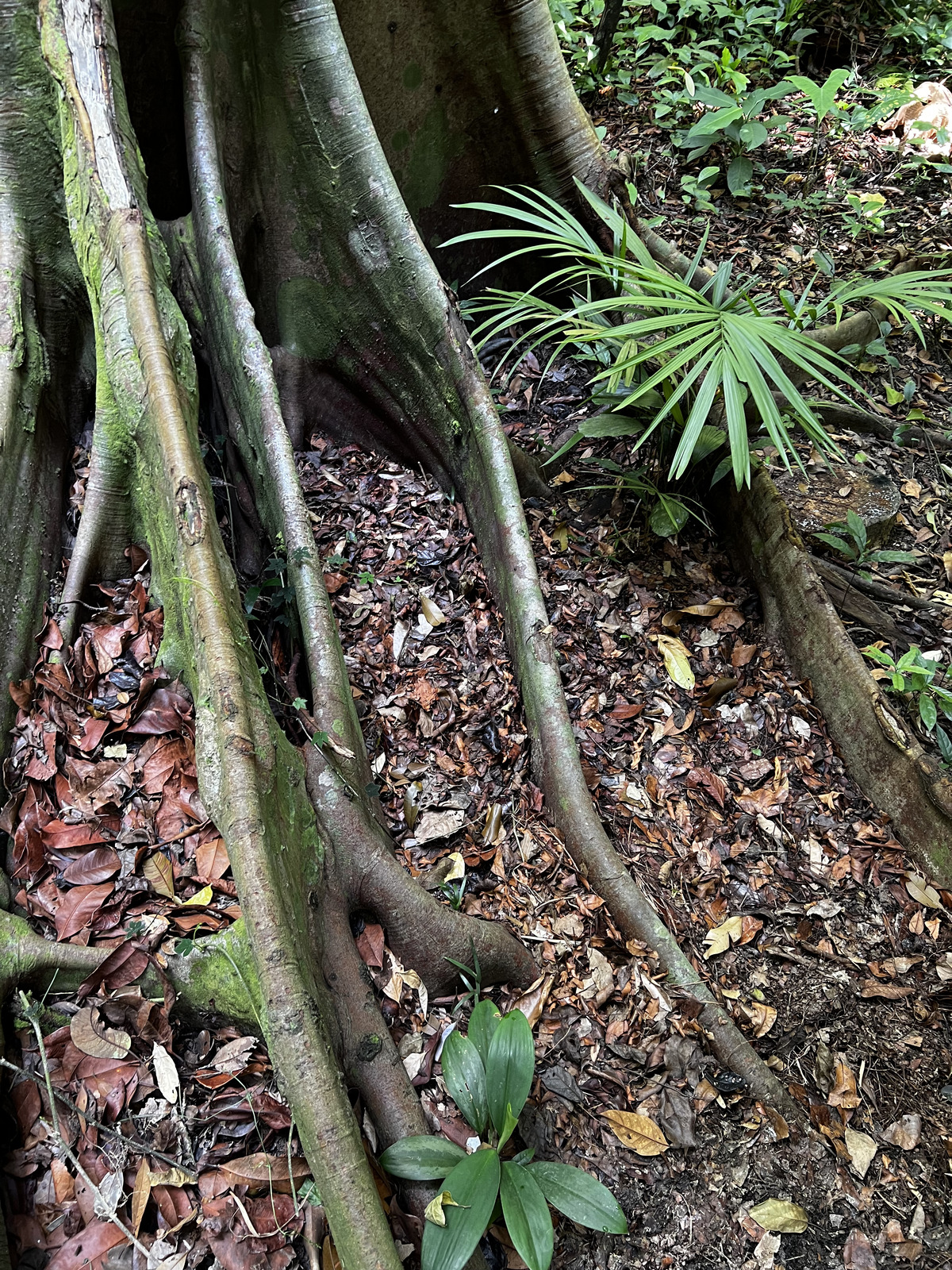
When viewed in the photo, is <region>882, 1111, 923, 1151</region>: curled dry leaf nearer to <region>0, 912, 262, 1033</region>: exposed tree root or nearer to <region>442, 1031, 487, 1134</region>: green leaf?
<region>442, 1031, 487, 1134</region>: green leaf

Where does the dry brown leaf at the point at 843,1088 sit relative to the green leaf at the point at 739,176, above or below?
below

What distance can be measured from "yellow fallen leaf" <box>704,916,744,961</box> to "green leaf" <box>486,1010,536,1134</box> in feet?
3.11

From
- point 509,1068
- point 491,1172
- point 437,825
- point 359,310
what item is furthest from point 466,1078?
point 359,310

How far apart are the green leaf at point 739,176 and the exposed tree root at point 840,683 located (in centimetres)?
258

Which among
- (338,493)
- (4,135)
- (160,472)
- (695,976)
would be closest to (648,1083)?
(695,976)

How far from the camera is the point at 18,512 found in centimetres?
289

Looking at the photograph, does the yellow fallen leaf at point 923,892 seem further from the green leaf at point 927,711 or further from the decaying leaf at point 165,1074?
the decaying leaf at point 165,1074

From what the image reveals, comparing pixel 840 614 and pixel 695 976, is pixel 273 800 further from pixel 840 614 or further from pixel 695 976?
pixel 840 614

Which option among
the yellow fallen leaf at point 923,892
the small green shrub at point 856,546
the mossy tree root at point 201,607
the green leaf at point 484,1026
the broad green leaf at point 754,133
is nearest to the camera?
the mossy tree root at point 201,607

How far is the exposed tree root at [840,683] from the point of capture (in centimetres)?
306

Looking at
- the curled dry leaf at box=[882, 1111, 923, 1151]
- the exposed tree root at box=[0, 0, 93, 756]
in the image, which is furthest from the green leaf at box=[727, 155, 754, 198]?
the curled dry leaf at box=[882, 1111, 923, 1151]

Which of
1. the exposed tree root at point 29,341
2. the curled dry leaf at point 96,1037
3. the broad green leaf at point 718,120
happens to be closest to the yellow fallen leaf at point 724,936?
the curled dry leaf at point 96,1037

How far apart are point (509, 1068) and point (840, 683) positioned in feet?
6.54

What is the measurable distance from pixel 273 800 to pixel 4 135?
2564 millimetres
